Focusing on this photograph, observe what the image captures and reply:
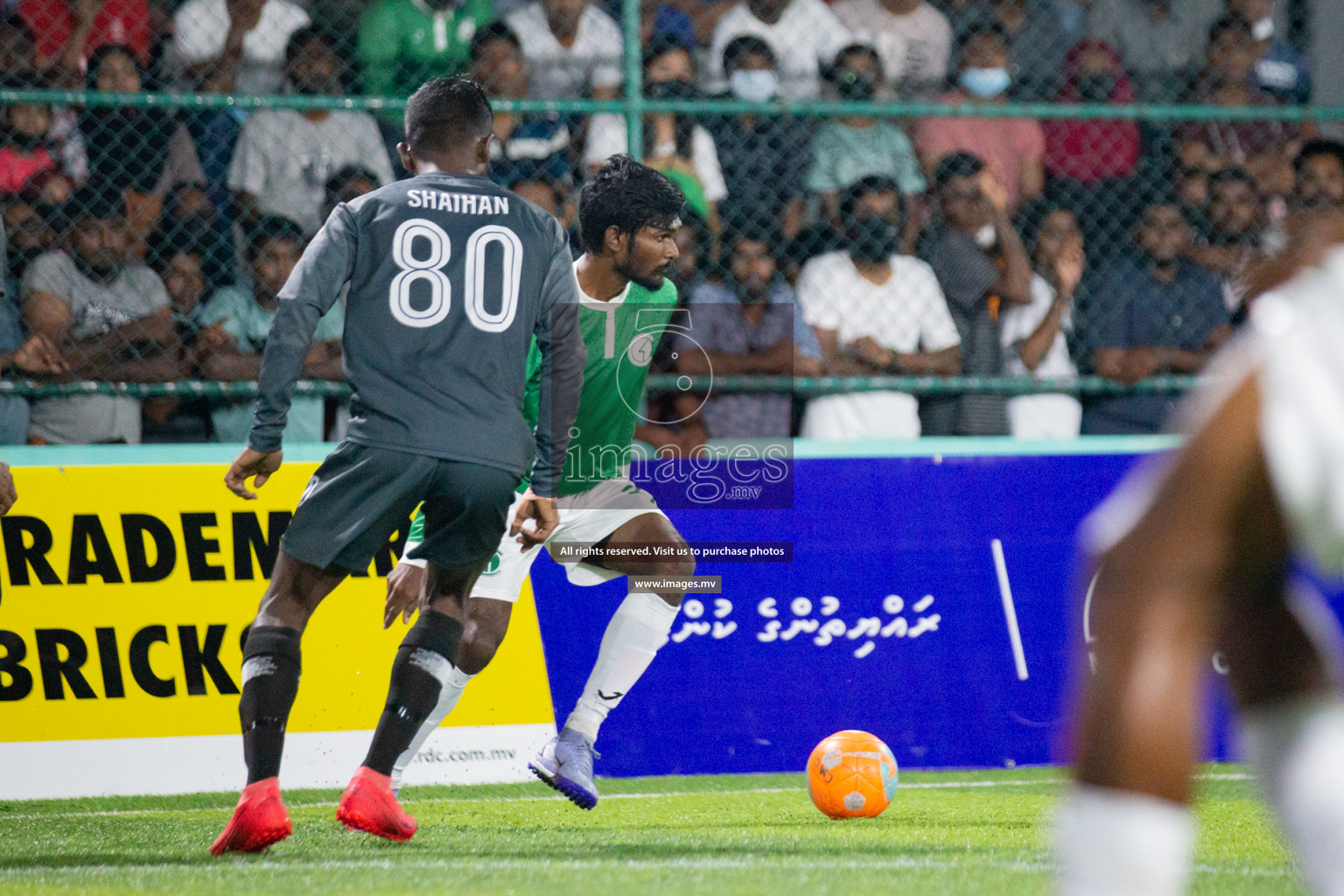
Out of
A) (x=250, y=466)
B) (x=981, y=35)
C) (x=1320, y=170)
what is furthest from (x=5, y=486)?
(x=1320, y=170)

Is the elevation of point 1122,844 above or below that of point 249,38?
below

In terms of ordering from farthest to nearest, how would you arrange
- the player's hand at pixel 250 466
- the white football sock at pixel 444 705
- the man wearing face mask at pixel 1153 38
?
the man wearing face mask at pixel 1153 38 < the white football sock at pixel 444 705 < the player's hand at pixel 250 466

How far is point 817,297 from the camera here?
7.46 m

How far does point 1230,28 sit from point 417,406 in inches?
246

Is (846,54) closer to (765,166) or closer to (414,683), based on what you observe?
(765,166)

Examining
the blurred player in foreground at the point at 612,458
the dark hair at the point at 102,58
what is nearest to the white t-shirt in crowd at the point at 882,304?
the blurred player in foreground at the point at 612,458

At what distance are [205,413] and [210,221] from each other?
910 millimetres

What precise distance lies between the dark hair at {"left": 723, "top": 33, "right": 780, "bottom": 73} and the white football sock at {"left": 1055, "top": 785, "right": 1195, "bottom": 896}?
6814 millimetres

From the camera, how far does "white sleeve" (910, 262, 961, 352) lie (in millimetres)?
7504

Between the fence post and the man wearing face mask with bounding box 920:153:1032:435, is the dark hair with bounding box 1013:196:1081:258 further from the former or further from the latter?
the fence post

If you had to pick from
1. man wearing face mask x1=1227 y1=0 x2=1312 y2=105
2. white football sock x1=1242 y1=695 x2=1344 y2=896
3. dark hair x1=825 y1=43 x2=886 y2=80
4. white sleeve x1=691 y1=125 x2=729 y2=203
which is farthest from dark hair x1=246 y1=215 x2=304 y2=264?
white football sock x1=1242 y1=695 x2=1344 y2=896

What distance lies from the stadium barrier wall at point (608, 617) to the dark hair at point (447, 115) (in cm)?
217

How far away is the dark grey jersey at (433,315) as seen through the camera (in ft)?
14.2

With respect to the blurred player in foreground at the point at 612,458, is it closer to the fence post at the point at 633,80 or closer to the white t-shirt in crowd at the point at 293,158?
the fence post at the point at 633,80
